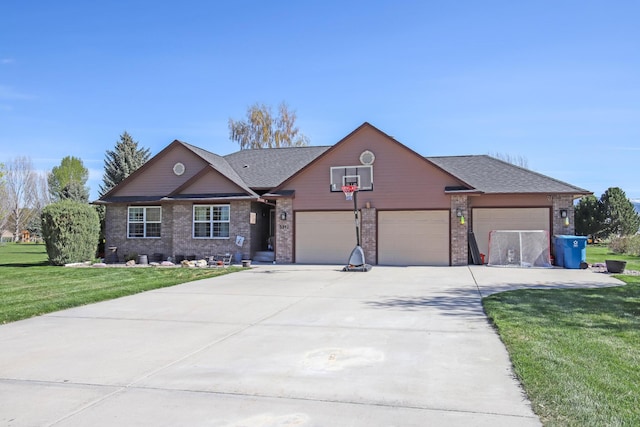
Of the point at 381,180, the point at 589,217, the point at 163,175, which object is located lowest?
the point at 589,217

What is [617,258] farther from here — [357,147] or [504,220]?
[357,147]

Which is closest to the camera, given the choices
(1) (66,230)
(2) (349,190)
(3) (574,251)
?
(3) (574,251)

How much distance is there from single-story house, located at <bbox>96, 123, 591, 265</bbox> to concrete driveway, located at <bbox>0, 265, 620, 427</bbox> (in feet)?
29.8

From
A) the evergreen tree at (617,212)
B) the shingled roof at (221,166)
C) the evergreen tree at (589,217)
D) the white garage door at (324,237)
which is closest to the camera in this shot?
the white garage door at (324,237)

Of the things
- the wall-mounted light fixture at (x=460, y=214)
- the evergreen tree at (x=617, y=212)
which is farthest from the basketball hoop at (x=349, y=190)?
the evergreen tree at (x=617, y=212)

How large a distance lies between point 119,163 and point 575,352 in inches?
1434

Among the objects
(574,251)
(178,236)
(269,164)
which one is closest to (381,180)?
(269,164)

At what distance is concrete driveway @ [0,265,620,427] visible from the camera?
416 cm

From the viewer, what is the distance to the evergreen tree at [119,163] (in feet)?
120

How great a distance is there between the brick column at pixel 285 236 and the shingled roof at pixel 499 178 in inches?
257

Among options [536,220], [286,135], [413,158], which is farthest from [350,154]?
[286,135]

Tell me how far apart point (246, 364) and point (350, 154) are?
1535 centimetres

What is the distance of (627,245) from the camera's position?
25.8 meters

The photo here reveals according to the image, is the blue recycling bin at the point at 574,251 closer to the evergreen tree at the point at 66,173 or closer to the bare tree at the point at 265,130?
the bare tree at the point at 265,130
